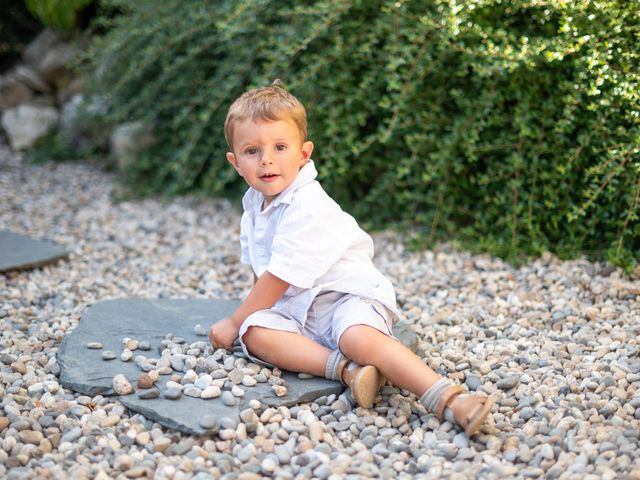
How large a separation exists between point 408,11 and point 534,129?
85 cm

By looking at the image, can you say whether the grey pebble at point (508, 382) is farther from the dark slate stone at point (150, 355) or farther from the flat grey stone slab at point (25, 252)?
the flat grey stone slab at point (25, 252)

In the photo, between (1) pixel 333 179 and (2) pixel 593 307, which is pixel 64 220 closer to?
(1) pixel 333 179

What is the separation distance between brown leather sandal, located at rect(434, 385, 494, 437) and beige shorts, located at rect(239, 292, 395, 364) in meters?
0.29

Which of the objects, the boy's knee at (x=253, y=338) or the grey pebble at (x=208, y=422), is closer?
the grey pebble at (x=208, y=422)

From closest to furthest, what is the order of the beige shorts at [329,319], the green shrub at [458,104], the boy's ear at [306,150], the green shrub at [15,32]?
the beige shorts at [329,319] < the boy's ear at [306,150] < the green shrub at [458,104] < the green shrub at [15,32]

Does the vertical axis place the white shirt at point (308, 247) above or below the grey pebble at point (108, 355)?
above

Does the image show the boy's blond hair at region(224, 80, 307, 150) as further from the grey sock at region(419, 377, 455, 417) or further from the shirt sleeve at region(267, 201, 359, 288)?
the grey sock at region(419, 377, 455, 417)

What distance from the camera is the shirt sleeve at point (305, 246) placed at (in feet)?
7.29

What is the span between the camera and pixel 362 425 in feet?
6.77

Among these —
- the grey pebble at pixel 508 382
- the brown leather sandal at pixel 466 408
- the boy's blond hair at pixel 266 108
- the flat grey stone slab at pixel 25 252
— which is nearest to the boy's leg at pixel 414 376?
the brown leather sandal at pixel 466 408

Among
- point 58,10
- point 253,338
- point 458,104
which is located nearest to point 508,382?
point 253,338

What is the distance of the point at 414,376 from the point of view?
2051 mm

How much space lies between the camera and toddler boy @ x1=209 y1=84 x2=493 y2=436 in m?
2.17

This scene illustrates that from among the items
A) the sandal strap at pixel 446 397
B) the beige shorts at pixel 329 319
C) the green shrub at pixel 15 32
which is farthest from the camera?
the green shrub at pixel 15 32
